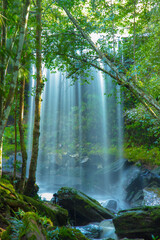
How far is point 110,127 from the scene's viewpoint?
19.4 m

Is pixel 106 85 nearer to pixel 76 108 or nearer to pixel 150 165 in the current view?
pixel 76 108

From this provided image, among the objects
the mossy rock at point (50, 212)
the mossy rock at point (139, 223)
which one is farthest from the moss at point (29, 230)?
the mossy rock at point (139, 223)

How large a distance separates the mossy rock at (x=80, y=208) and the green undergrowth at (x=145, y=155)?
447 centimetres

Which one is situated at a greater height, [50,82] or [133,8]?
[50,82]

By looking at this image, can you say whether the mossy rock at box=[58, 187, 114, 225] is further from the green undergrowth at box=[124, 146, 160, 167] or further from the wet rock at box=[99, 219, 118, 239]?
the green undergrowth at box=[124, 146, 160, 167]

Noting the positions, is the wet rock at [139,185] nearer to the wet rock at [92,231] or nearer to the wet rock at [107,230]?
the wet rock at [107,230]

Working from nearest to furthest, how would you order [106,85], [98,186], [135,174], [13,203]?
[13,203]
[135,174]
[98,186]
[106,85]

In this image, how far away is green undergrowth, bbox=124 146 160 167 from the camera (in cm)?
1071

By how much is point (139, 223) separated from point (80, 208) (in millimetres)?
2521

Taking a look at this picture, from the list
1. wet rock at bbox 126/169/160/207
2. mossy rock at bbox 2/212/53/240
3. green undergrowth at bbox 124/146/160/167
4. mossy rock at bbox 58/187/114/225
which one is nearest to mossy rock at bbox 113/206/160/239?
mossy rock at bbox 58/187/114/225

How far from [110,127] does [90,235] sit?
1465cm

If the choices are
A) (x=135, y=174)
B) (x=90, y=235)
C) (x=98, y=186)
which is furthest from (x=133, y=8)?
(x=98, y=186)

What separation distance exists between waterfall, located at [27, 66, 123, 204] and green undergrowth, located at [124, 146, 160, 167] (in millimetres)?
1057

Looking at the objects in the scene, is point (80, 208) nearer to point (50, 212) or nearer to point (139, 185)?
point (50, 212)
